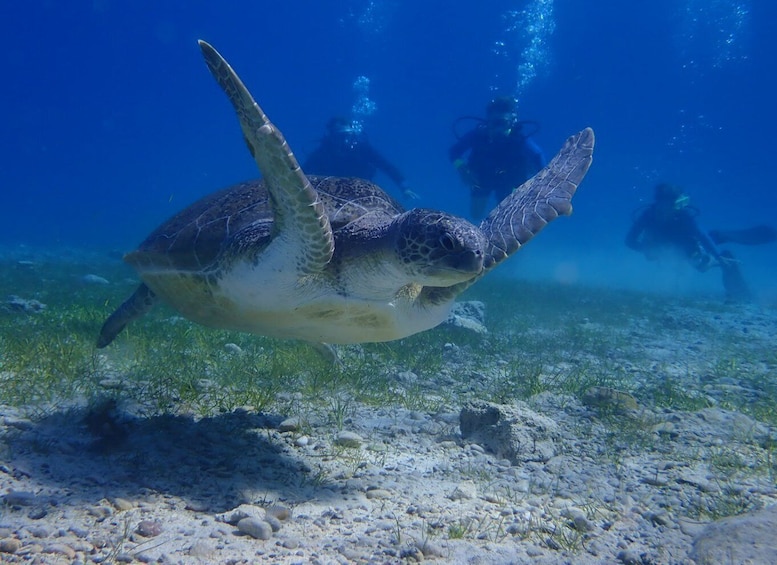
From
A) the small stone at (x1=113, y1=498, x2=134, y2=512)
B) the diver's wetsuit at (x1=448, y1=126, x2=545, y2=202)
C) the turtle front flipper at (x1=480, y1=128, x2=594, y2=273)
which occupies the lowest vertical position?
the small stone at (x1=113, y1=498, x2=134, y2=512)

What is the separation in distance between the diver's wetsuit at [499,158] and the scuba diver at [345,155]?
233 centimetres

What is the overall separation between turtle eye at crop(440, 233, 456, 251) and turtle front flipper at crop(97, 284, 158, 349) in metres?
3.36

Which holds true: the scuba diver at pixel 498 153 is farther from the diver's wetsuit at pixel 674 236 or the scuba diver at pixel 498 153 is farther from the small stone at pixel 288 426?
the small stone at pixel 288 426

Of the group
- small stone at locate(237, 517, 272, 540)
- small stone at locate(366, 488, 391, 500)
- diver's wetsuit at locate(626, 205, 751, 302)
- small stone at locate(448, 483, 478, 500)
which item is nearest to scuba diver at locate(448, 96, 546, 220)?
diver's wetsuit at locate(626, 205, 751, 302)

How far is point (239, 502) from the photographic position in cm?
213

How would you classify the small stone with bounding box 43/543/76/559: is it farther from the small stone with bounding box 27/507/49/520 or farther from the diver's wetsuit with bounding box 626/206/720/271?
the diver's wetsuit with bounding box 626/206/720/271

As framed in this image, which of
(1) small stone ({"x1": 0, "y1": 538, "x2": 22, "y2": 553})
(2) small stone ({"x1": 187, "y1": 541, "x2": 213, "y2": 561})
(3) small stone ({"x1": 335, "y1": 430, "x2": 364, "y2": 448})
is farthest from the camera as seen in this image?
(3) small stone ({"x1": 335, "y1": 430, "x2": 364, "y2": 448})

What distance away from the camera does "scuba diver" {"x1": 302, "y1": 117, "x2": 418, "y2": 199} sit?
52.2 feet

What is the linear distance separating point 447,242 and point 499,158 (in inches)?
488

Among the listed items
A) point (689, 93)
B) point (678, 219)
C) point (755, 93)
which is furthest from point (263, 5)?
point (678, 219)

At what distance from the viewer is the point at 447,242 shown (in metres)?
2.63

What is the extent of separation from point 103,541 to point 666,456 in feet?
10.5

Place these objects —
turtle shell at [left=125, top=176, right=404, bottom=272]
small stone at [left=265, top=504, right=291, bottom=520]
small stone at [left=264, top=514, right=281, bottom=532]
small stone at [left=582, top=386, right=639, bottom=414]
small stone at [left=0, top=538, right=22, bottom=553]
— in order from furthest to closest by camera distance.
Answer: small stone at [left=582, top=386, right=639, bottom=414], turtle shell at [left=125, top=176, right=404, bottom=272], small stone at [left=265, top=504, right=291, bottom=520], small stone at [left=264, top=514, right=281, bottom=532], small stone at [left=0, top=538, right=22, bottom=553]

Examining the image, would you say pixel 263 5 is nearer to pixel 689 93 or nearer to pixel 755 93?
pixel 689 93
